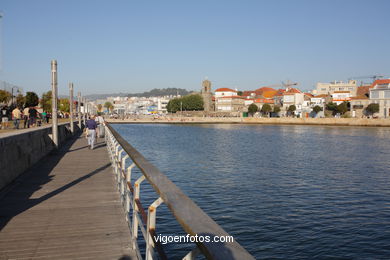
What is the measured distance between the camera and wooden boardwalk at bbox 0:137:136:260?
16.4 ft

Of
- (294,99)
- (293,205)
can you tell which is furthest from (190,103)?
(293,205)

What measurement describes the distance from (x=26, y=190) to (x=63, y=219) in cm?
300

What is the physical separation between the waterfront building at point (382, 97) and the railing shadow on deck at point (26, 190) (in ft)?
367

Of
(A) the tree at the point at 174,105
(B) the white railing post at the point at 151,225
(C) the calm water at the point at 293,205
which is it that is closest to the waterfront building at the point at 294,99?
(A) the tree at the point at 174,105

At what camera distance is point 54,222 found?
6.37 metres

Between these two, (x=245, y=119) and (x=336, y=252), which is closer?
(x=336, y=252)

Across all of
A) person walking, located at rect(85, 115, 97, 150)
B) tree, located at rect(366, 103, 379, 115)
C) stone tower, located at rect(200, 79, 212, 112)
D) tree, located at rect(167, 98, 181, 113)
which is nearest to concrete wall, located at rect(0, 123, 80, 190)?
person walking, located at rect(85, 115, 97, 150)

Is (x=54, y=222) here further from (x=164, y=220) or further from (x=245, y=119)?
(x=245, y=119)

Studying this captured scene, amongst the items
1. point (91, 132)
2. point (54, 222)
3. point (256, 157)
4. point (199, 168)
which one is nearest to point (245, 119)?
point (256, 157)

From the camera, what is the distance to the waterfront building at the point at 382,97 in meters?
109

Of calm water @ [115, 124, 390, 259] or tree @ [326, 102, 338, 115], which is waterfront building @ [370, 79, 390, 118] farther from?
calm water @ [115, 124, 390, 259]

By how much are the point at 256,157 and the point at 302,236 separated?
24.4 metres

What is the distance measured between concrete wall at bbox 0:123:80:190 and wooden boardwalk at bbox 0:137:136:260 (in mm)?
312

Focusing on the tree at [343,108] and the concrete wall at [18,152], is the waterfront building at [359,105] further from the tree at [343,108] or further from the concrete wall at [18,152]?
the concrete wall at [18,152]
